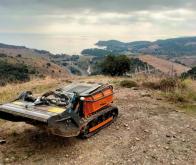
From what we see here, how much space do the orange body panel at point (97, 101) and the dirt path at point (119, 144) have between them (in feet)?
2.19

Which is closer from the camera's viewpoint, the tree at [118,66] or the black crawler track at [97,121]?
the black crawler track at [97,121]

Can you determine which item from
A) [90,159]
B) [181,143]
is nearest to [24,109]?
[90,159]

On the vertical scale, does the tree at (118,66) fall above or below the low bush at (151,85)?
below

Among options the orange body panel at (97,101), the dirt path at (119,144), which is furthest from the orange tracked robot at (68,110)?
the dirt path at (119,144)

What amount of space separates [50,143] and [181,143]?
3326 millimetres

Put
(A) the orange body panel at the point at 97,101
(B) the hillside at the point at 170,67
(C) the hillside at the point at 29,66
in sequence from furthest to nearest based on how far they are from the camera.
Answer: (C) the hillside at the point at 29,66 < (B) the hillside at the point at 170,67 < (A) the orange body panel at the point at 97,101

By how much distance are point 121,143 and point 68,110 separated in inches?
66.0

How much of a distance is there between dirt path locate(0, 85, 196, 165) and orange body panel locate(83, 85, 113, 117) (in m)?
0.67

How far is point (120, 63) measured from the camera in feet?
102

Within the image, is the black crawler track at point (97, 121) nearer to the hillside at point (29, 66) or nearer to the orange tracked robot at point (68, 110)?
the orange tracked robot at point (68, 110)

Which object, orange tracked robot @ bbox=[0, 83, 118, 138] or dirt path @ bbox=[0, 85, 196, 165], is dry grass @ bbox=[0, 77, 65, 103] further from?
orange tracked robot @ bbox=[0, 83, 118, 138]

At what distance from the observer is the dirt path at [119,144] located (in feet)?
26.8

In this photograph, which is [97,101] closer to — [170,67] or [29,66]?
[170,67]

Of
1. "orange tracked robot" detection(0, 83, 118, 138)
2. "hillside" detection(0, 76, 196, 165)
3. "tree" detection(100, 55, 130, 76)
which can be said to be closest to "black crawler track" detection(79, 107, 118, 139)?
"orange tracked robot" detection(0, 83, 118, 138)
